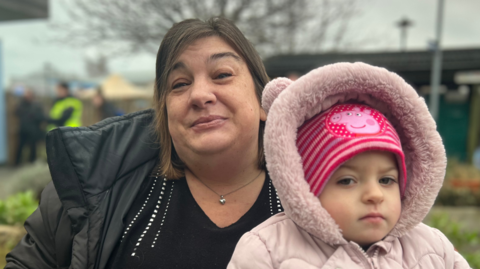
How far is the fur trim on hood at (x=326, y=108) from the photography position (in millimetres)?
1283

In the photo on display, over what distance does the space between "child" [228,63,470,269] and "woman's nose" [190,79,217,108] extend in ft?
1.66

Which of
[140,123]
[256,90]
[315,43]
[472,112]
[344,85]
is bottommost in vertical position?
[472,112]

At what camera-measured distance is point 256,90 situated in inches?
78.2

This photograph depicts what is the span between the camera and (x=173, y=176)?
197 cm

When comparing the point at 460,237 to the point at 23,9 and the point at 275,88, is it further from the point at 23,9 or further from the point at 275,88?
the point at 23,9

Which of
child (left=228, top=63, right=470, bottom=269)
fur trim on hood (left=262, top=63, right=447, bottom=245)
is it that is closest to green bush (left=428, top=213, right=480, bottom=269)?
child (left=228, top=63, right=470, bottom=269)

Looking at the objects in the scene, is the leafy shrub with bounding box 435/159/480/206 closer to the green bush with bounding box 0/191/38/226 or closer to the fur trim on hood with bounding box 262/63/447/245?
the green bush with bounding box 0/191/38/226

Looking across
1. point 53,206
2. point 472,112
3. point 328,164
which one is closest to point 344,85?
point 328,164

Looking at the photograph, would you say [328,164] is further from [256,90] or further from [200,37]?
[200,37]

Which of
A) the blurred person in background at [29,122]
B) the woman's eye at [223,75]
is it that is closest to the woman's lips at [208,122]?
the woman's eye at [223,75]

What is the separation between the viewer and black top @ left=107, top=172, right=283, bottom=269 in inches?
68.5

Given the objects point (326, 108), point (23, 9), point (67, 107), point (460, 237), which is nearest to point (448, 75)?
point (460, 237)

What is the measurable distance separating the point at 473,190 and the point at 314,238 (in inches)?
290

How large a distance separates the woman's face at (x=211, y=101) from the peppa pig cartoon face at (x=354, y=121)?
0.57 meters
